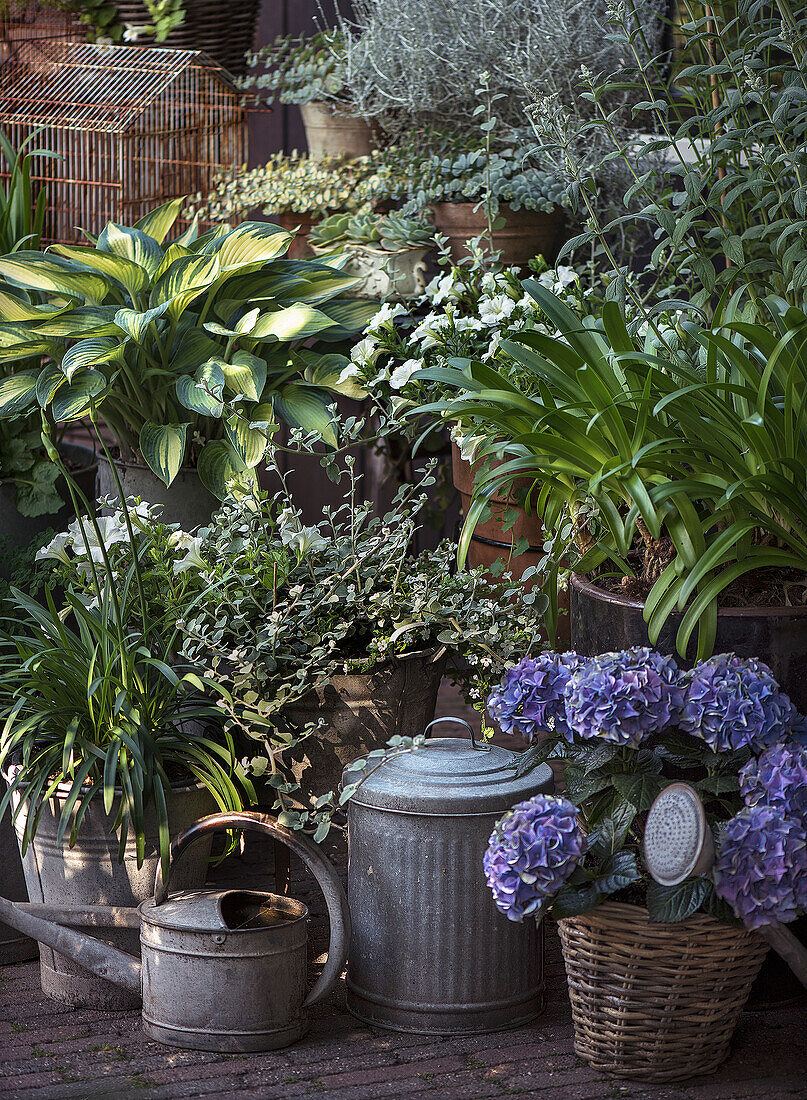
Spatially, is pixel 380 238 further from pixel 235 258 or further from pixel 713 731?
pixel 713 731

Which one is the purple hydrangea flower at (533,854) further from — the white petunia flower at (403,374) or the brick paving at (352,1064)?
the white petunia flower at (403,374)

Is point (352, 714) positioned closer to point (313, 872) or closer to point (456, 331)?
point (313, 872)

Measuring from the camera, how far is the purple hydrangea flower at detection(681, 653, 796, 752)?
6.51 feet

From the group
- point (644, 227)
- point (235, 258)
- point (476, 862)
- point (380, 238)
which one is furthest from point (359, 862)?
point (644, 227)

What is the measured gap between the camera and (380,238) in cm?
362

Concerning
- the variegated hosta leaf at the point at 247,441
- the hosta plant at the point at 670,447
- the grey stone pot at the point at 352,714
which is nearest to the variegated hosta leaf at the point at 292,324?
the variegated hosta leaf at the point at 247,441

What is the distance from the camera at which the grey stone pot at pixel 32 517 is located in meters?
3.28

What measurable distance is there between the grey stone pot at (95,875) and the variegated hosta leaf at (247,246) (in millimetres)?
1314

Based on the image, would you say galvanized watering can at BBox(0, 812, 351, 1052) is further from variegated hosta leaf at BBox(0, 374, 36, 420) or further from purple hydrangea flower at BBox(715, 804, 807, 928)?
variegated hosta leaf at BBox(0, 374, 36, 420)

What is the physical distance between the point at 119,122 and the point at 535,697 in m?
2.43

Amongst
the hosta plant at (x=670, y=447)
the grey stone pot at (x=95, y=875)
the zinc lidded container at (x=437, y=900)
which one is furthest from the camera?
the grey stone pot at (x=95, y=875)

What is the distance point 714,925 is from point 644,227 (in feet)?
7.82

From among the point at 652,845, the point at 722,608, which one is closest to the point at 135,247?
the point at 722,608

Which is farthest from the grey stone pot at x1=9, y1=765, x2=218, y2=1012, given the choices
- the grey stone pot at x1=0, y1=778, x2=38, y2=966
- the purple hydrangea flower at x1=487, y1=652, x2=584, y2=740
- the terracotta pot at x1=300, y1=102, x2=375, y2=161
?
the terracotta pot at x1=300, y1=102, x2=375, y2=161
